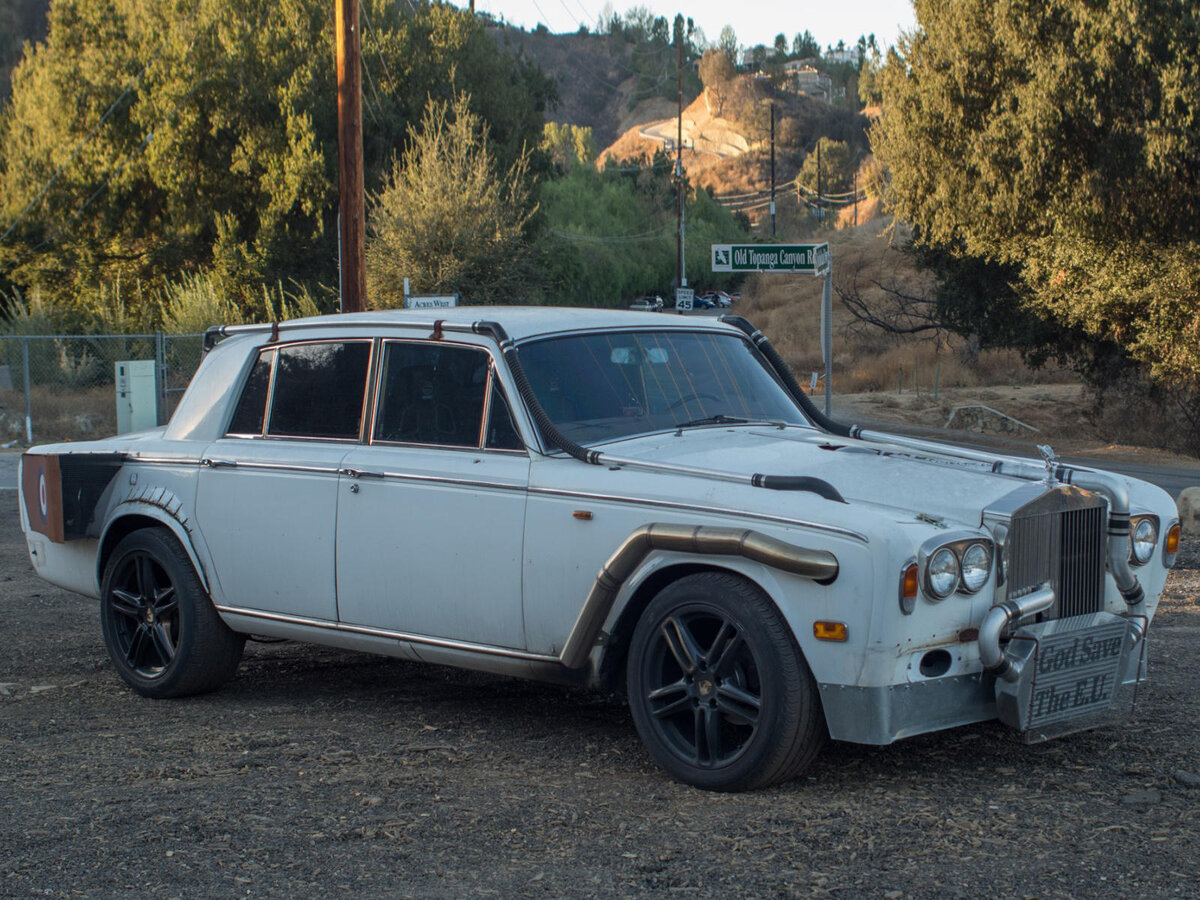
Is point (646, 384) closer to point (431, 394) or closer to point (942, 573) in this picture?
point (431, 394)

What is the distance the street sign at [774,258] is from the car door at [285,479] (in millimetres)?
6662

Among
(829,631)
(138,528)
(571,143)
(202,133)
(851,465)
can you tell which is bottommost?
(138,528)

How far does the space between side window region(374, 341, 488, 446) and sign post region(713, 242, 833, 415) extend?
6673mm

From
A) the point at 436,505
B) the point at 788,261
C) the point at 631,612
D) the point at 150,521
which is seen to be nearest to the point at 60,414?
the point at 788,261

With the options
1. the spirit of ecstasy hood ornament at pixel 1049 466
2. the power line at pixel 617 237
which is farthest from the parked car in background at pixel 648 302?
the spirit of ecstasy hood ornament at pixel 1049 466

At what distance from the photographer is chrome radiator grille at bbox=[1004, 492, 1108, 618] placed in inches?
181

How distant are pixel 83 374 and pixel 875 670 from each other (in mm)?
25471

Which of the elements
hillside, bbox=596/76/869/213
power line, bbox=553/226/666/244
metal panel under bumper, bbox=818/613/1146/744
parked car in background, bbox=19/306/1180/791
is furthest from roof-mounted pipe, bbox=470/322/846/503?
hillside, bbox=596/76/869/213

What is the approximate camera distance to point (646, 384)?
5.70 meters

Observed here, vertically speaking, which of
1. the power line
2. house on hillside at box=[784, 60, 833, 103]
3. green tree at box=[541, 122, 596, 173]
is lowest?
the power line

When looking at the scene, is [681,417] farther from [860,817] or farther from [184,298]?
[184,298]

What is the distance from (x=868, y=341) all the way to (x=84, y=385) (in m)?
27.1

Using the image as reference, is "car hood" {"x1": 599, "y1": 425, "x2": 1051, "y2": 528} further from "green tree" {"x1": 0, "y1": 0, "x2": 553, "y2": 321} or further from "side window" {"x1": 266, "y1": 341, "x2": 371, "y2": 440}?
"green tree" {"x1": 0, "y1": 0, "x2": 553, "y2": 321}

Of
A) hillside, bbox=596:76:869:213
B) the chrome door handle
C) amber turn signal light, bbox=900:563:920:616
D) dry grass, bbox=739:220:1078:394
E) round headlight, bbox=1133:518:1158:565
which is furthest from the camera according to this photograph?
hillside, bbox=596:76:869:213
